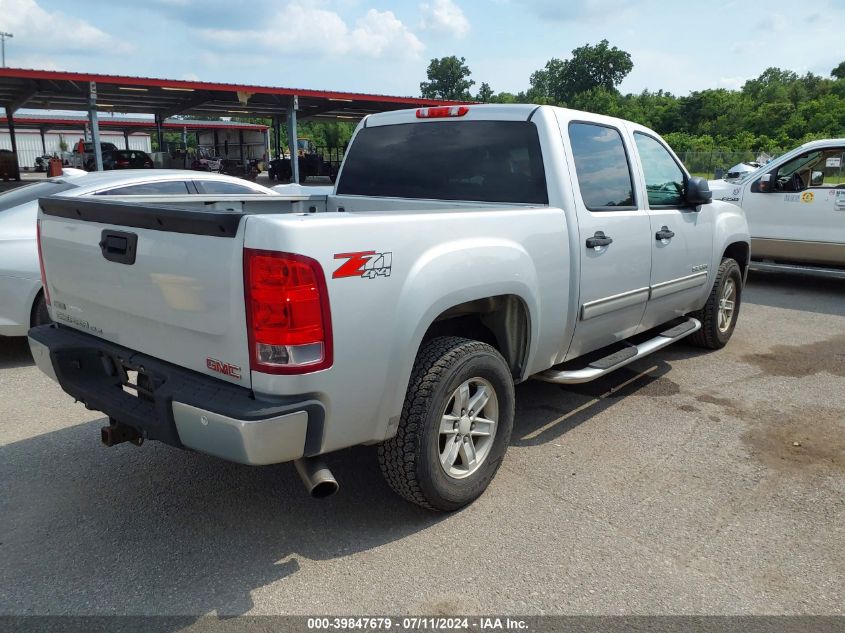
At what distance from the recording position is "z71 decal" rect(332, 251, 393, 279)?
2527 millimetres

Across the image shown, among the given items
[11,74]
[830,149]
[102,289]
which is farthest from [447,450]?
[11,74]

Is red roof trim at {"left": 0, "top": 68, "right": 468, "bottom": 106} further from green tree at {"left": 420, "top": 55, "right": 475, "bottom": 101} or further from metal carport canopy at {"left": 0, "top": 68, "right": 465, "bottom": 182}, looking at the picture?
green tree at {"left": 420, "top": 55, "right": 475, "bottom": 101}

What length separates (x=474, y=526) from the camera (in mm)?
3193

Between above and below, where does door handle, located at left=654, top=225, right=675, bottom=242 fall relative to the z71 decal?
below

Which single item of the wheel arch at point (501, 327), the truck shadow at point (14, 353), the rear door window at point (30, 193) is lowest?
the truck shadow at point (14, 353)

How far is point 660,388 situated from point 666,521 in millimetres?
2071

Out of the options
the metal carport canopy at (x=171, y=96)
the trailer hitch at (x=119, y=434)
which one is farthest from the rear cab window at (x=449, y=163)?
the metal carport canopy at (x=171, y=96)

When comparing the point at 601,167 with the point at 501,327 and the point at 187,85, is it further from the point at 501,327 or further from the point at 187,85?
the point at 187,85

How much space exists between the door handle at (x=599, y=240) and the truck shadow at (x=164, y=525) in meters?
1.77

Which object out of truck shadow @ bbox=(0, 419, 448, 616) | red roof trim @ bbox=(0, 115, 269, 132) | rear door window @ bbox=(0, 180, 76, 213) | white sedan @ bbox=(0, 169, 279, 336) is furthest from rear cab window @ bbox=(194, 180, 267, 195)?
red roof trim @ bbox=(0, 115, 269, 132)

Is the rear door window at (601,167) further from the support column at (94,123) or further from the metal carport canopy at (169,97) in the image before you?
the support column at (94,123)

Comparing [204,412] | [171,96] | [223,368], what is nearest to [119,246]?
[223,368]

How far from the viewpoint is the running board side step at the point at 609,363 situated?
12.9 feet

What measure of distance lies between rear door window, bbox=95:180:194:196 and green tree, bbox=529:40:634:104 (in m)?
109
